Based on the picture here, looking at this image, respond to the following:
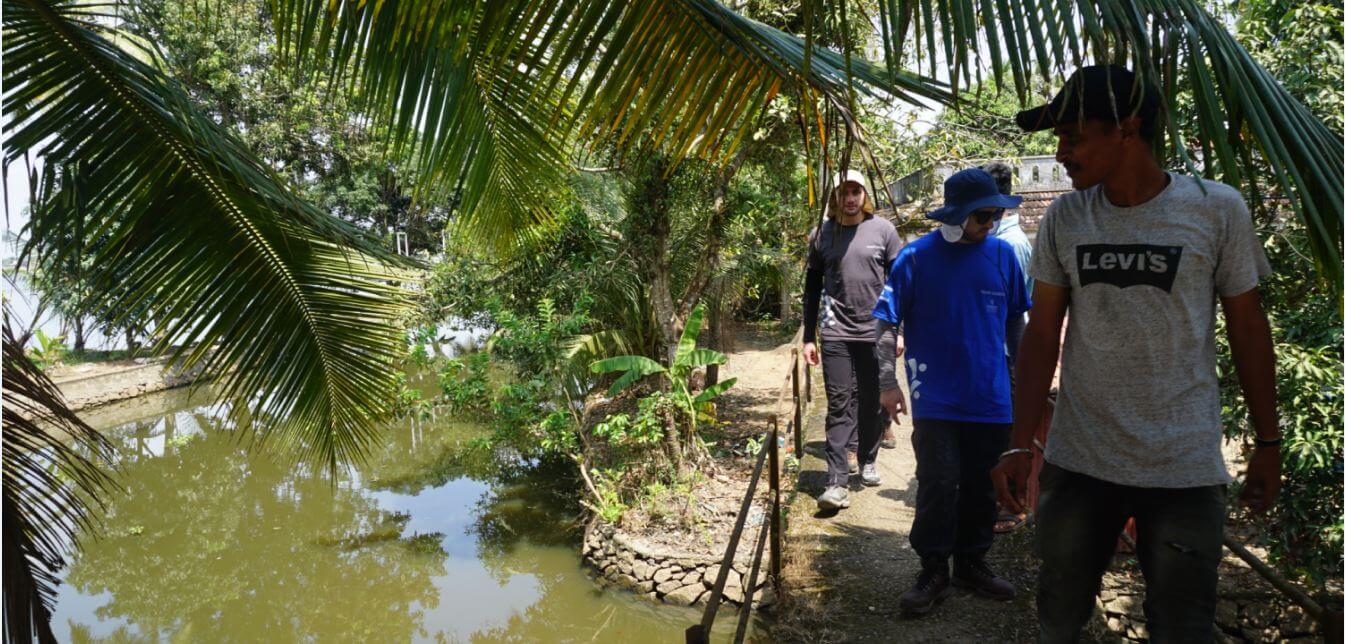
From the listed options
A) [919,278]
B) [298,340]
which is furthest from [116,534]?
[919,278]

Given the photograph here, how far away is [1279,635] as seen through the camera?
3.79 meters

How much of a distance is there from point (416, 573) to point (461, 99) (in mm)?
7580

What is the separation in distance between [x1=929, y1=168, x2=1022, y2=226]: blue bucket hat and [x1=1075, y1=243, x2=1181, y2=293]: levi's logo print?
1.17 m

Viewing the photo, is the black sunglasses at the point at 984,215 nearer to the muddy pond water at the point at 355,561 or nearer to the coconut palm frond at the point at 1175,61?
the coconut palm frond at the point at 1175,61

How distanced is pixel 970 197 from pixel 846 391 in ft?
5.99

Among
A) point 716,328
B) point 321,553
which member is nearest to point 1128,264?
point 321,553

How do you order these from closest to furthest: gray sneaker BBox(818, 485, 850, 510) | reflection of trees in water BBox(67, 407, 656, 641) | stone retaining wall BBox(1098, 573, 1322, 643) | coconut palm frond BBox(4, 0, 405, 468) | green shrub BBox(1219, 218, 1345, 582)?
coconut palm frond BBox(4, 0, 405, 468)
green shrub BBox(1219, 218, 1345, 582)
stone retaining wall BBox(1098, 573, 1322, 643)
gray sneaker BBox(818, 485, 850, 510)
reflection of trees in water BBox(67, 407, 656, 641)

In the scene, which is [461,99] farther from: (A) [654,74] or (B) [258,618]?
(B) [258,618]

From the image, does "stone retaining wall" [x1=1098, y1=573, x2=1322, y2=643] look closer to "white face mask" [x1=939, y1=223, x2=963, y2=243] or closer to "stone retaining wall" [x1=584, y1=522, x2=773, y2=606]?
"white face mask" [x1=939, y1=223, x2=963, y2=243]

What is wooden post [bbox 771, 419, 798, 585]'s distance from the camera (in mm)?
4035

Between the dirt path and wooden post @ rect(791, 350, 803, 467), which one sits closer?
the dirt path

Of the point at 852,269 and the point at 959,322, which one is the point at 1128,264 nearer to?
the point at 959,322

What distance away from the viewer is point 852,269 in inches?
191

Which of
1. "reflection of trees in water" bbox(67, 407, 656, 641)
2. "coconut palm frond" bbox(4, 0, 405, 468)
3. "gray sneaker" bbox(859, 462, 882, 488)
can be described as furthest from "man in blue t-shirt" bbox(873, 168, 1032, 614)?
"reflection of trees in water" bbox(67, 407, 656, 641)
